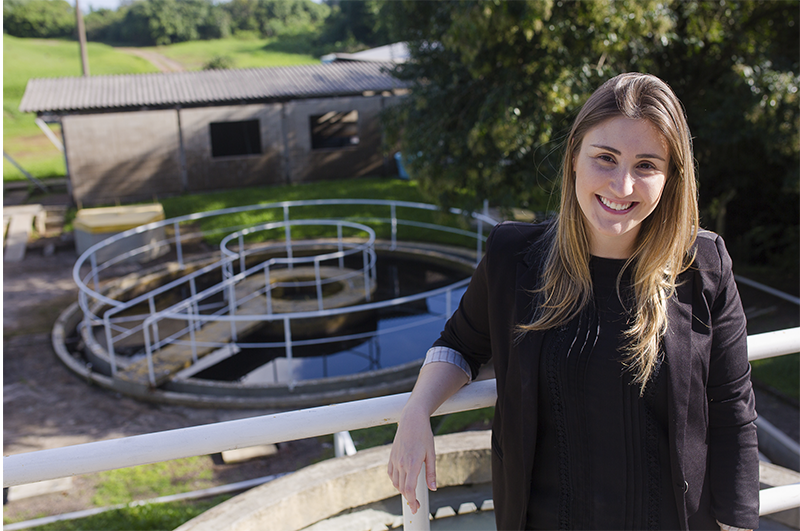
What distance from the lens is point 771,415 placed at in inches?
234

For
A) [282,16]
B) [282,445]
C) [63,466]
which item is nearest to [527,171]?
[282,445]

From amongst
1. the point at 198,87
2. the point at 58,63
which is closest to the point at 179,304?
the point at 198,87

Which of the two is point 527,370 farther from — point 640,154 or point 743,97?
point 743,97

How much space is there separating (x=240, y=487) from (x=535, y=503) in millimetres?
4023

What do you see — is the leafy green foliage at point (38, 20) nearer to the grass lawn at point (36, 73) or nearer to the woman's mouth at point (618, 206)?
the grass lawn at point (36, 73)


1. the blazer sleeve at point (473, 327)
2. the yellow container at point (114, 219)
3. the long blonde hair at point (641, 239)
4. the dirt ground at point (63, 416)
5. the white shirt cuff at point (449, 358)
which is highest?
the long blonde hair at point (641, 239)

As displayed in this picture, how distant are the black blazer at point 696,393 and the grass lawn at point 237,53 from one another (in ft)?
130

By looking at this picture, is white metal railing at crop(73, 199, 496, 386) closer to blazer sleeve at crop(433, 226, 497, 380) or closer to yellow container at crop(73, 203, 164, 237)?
yellow container at crop(73, 203, 164, 237)

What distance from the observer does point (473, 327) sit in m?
1.64

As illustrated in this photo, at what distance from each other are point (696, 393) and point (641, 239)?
369mm

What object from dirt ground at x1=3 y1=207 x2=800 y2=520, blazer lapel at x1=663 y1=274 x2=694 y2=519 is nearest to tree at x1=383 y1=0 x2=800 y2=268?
dirt ground at x1=3 y1=207 x2=800 y2=520

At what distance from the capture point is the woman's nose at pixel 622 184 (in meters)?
1.39

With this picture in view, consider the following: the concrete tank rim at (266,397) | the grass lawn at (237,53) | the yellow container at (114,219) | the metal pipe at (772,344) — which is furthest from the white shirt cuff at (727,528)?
the grass lawn at (237,53)

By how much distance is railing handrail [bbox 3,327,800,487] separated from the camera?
49.8 inches
